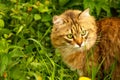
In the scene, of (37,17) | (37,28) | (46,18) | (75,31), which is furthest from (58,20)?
(37,28)

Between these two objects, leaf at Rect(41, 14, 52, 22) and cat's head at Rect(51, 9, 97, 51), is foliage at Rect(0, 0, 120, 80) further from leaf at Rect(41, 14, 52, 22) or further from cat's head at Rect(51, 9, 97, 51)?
cat's head at Rect(51, 9, 97, 51)

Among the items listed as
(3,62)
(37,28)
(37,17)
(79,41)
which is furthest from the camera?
(37,28)

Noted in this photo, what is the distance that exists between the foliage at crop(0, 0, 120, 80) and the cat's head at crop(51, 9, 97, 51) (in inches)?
14.2

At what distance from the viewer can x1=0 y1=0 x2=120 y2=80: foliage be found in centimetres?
448

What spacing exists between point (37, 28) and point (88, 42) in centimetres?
115

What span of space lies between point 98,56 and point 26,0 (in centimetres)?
155

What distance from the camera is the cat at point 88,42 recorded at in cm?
408

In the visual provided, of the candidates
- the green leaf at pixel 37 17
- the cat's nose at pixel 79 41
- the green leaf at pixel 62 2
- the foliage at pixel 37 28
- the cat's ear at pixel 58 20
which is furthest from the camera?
the green leaf at pixel 62 2

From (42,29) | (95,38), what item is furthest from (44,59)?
(95,38)

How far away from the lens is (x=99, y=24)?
4293 mm

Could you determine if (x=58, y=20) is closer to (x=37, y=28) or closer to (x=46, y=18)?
(x=46, y=18)

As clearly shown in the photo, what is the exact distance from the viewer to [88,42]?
162 inches

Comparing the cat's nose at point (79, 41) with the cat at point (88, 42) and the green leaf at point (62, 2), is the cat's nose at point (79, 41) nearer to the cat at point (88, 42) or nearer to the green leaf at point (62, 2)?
the cat at point (88, 42)

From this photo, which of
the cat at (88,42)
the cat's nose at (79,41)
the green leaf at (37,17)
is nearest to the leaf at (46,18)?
the green leaf at (37,17)
